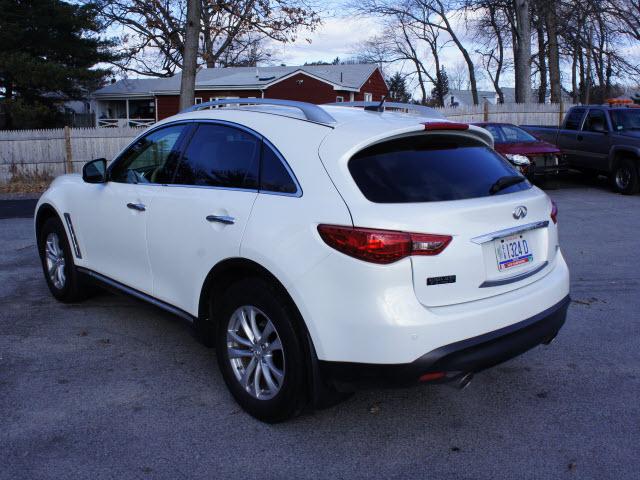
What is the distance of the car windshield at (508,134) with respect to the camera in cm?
1452

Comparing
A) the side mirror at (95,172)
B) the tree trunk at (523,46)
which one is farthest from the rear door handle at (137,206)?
the tree trunk at (523,46)

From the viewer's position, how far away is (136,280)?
4.62 metres

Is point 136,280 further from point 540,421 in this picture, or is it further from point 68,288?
point 540,421

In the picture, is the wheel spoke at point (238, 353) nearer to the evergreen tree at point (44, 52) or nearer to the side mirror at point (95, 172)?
the side mirror at point (95, 172)

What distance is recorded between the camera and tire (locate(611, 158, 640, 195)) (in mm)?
13359

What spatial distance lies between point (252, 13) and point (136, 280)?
19915mm

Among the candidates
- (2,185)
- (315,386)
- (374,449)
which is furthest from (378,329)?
(2,185)

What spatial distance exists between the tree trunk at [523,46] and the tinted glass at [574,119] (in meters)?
8.30

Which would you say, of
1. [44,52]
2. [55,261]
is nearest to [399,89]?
[44,52]

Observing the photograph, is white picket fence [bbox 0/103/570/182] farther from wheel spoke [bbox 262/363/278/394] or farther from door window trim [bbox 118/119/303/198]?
wheel spoke [bbox 262/363/278/394]

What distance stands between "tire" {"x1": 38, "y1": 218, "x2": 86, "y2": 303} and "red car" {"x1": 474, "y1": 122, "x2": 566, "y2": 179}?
32.2 feet

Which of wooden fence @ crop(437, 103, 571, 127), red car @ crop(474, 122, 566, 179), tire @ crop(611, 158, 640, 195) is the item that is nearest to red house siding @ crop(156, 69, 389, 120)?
wooden fence @ crop(437, 103, 571, 127)

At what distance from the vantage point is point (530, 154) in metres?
13.8

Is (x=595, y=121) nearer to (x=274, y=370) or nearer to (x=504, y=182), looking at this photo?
(x=504, y=182)
